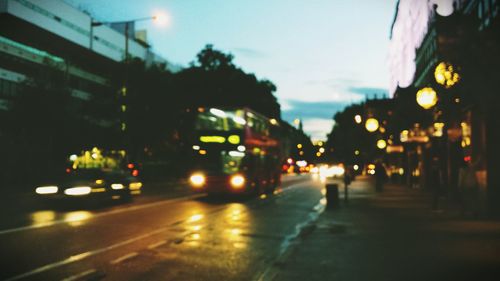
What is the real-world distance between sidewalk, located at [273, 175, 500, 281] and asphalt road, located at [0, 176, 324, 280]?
0.71 meters

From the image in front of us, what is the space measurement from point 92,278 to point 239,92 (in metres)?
64.5

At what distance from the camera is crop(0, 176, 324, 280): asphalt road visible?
9172 millimetres

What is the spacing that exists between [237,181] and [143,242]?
15.1m

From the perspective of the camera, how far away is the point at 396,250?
11.5 metres

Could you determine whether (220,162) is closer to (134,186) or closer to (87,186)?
(134,186)

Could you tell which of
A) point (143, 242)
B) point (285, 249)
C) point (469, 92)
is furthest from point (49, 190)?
point (469, 92)

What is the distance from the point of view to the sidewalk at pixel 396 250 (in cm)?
900

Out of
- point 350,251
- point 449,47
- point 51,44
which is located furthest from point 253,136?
point 51,44

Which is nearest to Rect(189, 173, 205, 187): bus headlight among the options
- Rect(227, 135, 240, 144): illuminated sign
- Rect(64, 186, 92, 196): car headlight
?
Rect(227, 135, 240, 144): illuminated sign

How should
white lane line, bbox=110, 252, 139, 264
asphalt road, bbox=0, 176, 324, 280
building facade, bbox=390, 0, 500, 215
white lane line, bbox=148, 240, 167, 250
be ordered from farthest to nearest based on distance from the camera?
building facade, bbox=390, 0, 500, 215 < white lane line, bbox=148, 240, 167, 250 < white lane line, bbox=110, 252, 139, 264 < asphalt road, bbox=0, 176, 324, 280

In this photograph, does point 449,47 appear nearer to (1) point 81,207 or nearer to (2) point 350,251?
(2) point 350,251

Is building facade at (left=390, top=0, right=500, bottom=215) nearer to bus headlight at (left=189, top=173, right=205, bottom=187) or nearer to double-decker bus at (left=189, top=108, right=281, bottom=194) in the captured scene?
double-decker bus at (left=189, top=108, right=281, bottom=194)

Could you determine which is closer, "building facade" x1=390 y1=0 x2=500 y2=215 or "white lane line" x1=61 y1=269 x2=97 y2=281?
"white lane line" x1=61 y1=269 x2=97 y2=281

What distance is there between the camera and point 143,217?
18.3 m
